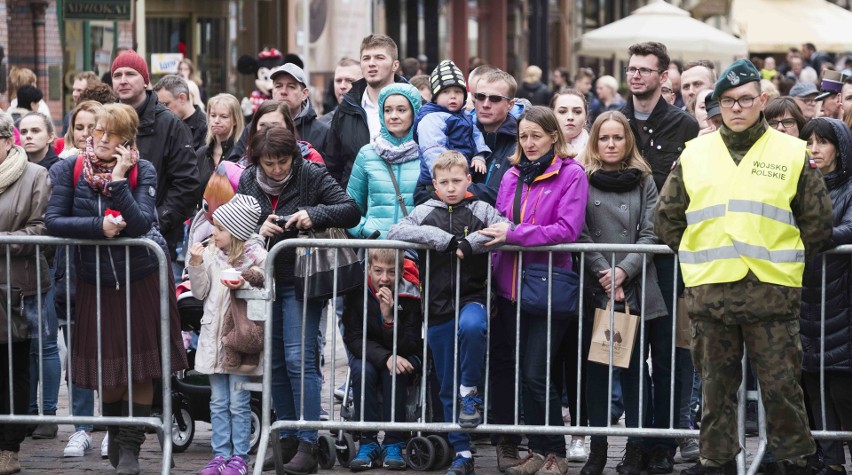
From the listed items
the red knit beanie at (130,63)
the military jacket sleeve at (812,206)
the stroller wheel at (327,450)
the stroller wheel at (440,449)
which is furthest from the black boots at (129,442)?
the military jacket sleeve at (812,206)

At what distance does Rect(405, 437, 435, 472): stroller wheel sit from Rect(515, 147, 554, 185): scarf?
149 centimetres

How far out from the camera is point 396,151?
8.84 meters

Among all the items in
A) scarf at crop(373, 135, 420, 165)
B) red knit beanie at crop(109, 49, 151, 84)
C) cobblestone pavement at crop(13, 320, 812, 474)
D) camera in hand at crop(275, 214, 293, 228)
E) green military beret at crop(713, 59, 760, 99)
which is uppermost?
red knit beanie at crop(109, 49, 151, 84)

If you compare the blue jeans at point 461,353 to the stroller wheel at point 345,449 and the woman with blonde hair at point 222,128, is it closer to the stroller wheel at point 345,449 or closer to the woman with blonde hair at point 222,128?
the stroller wheel at point 345,449

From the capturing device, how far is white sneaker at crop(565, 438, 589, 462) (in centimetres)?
875

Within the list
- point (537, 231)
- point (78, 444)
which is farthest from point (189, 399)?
point (537, 231)

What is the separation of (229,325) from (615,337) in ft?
6.50

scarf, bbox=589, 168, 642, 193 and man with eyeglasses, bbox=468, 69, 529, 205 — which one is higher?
man with eyeglasses, bbox=468, 69, 529, 205

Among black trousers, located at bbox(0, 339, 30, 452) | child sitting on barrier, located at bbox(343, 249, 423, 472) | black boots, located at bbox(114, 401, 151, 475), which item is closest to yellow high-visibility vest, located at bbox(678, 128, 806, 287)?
child sitting on barrier, located at bbox(343, 249, 423, 472)

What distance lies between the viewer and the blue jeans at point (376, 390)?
27.5 feet

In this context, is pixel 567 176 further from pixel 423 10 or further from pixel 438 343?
pixel 423 10

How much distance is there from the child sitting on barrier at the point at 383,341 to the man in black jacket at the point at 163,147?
52.4 inches

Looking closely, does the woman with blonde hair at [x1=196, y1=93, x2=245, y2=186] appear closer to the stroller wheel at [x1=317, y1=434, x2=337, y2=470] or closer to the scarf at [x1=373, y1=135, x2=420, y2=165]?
the scarf at [x1=373, y1=135, x2=420, y2=165]

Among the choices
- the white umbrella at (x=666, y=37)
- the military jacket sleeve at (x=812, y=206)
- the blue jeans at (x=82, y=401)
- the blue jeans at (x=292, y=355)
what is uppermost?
the white umbrella at (x=666, y=37)
